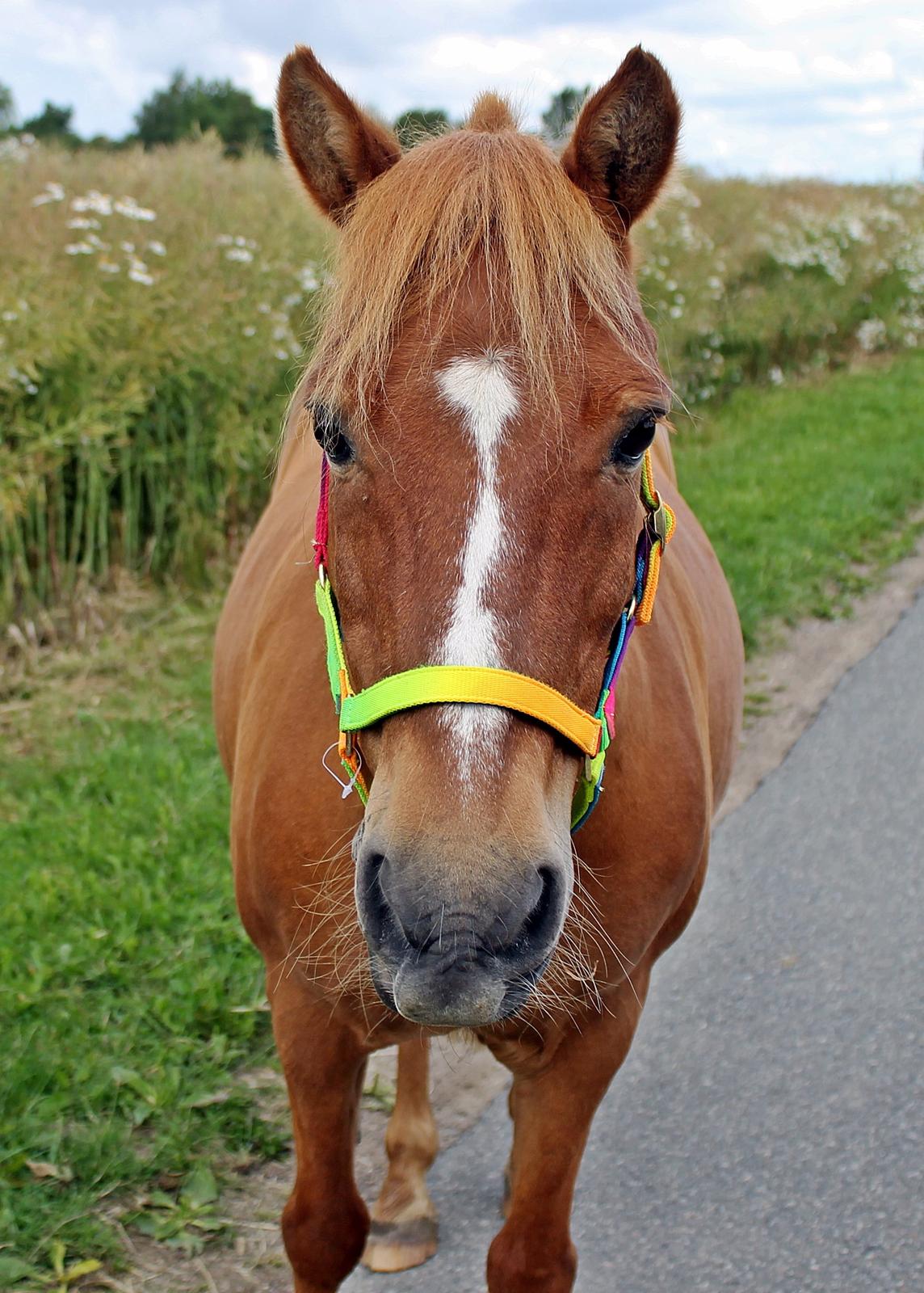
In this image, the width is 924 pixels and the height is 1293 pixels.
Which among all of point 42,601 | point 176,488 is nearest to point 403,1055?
point 42,601

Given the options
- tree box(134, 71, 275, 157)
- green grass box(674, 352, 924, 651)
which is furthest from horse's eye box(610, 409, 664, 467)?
tree box(134, 71, 275, 157)

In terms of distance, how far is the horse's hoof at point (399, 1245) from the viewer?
258cm

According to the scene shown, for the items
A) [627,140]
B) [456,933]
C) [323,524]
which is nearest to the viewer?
[456,933]

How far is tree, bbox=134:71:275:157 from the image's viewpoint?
36938mm

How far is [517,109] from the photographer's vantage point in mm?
2064

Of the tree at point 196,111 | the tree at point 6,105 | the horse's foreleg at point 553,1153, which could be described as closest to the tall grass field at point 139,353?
the horse's foreleg at point 553,1153

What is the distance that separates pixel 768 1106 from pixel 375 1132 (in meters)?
1.01

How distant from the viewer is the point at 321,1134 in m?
2.15

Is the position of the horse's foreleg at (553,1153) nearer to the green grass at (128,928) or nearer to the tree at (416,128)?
the green grass at (128,928)

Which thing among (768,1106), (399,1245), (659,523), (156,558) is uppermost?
(659,523)

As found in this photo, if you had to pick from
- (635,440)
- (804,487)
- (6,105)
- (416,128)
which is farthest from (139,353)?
(6,105)

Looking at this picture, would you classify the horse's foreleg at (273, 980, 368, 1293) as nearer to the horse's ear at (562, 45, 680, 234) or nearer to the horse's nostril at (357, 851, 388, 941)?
the horse's nostril at (357, 851, 388, 941)

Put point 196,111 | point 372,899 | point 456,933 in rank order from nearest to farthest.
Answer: point 456,933
point 372,899
point 196,111

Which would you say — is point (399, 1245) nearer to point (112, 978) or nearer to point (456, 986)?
point (112, 978)
